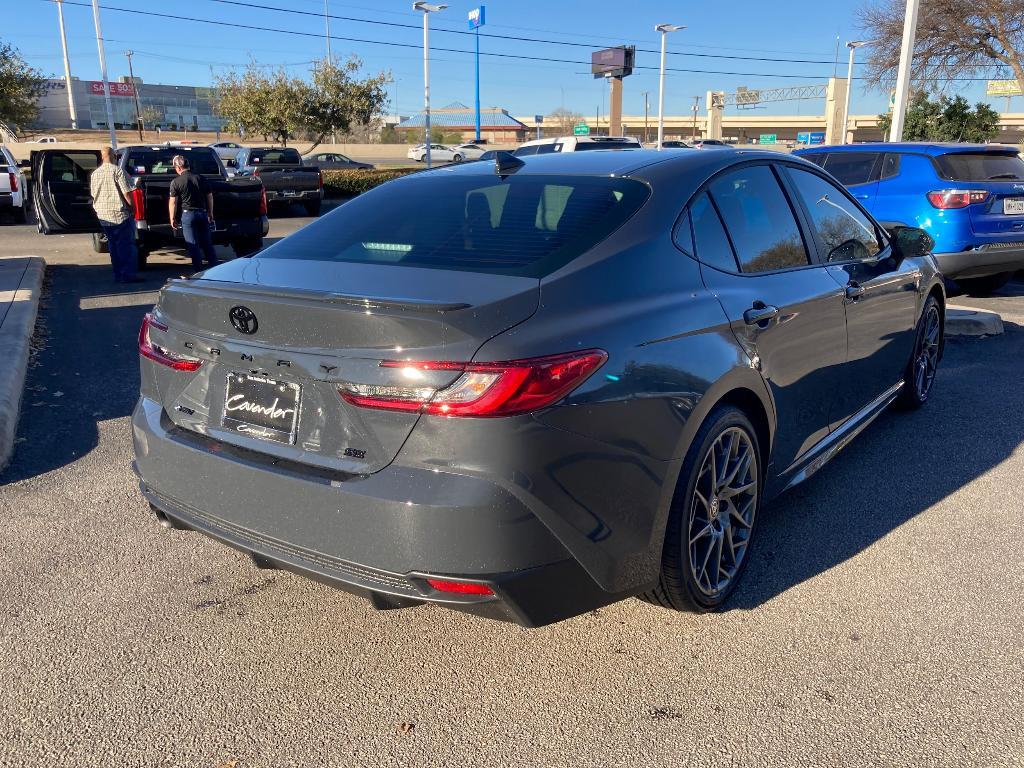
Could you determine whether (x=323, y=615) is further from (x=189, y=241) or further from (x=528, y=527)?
(x=189, y=241)

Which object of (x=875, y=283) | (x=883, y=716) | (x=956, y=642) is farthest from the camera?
(x=875, y=283)

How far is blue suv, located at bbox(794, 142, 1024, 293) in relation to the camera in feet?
29.2

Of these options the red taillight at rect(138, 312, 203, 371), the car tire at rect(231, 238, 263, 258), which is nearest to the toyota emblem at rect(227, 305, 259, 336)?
the red taillight at rect(138, 312, 203, 371)

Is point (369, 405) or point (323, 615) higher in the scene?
point (369, 405)

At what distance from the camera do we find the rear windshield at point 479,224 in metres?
2.82

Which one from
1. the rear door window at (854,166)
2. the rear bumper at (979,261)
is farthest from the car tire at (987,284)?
the rear door window at (854,166)

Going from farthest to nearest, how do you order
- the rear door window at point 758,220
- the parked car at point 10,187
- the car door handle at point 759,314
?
the parked car at point 10,187 < the rear door window at point 758,220 < the car door handle at point 759,314

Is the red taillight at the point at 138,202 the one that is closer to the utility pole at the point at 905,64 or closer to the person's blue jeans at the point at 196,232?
the person's blue jeans at the point at 196,232

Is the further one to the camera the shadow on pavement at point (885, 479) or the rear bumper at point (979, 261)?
the rear bumper at point (979, 261)

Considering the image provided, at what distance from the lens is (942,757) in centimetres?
238

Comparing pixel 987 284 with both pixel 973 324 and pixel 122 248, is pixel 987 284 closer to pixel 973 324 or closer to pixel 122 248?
pixel 973 324

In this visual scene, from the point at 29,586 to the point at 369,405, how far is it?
1974mm

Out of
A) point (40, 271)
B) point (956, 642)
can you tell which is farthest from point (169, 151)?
point (956, 642)

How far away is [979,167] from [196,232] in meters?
9.32
